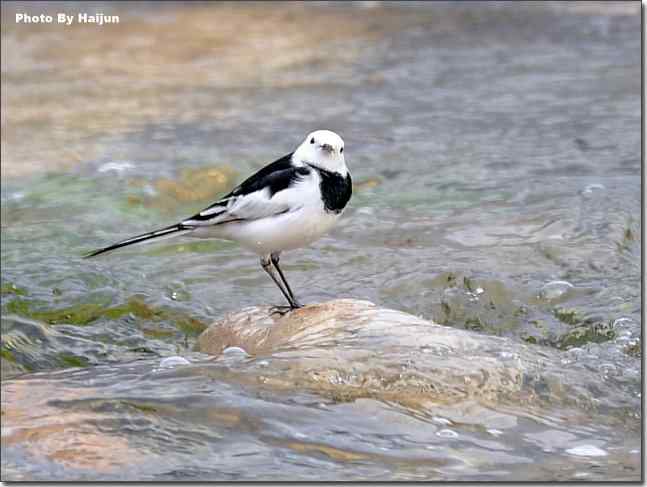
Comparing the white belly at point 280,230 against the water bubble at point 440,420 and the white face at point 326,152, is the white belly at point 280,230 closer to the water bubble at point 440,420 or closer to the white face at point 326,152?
the white face at point 326,152

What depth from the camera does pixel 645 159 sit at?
328 inches

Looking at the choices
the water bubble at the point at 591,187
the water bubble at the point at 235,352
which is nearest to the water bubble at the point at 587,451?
the water bubble at the point at 235,352

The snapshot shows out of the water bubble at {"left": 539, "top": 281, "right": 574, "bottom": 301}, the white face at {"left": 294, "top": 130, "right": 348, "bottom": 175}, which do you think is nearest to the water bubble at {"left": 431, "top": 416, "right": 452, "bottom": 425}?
the white face at {"left": 294, "top": 130, "right": 348, "bottom": 175}

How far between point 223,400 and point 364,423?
1.82ft

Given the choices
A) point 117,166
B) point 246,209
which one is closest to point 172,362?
point 246,209

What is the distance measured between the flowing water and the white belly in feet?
1.97

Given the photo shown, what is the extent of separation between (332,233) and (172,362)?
287 cm

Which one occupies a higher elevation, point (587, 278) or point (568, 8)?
point (568, 8)

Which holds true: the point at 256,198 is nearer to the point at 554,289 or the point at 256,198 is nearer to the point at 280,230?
the point at 280,230

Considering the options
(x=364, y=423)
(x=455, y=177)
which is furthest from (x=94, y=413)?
(x=455, y=177)

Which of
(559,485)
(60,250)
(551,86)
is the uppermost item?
(551,86)

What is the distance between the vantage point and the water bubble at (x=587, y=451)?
4.80 meters

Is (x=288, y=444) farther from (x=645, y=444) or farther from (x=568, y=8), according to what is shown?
(x=568, y=8)

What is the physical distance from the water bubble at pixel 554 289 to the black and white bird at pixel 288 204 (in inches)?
65.9
